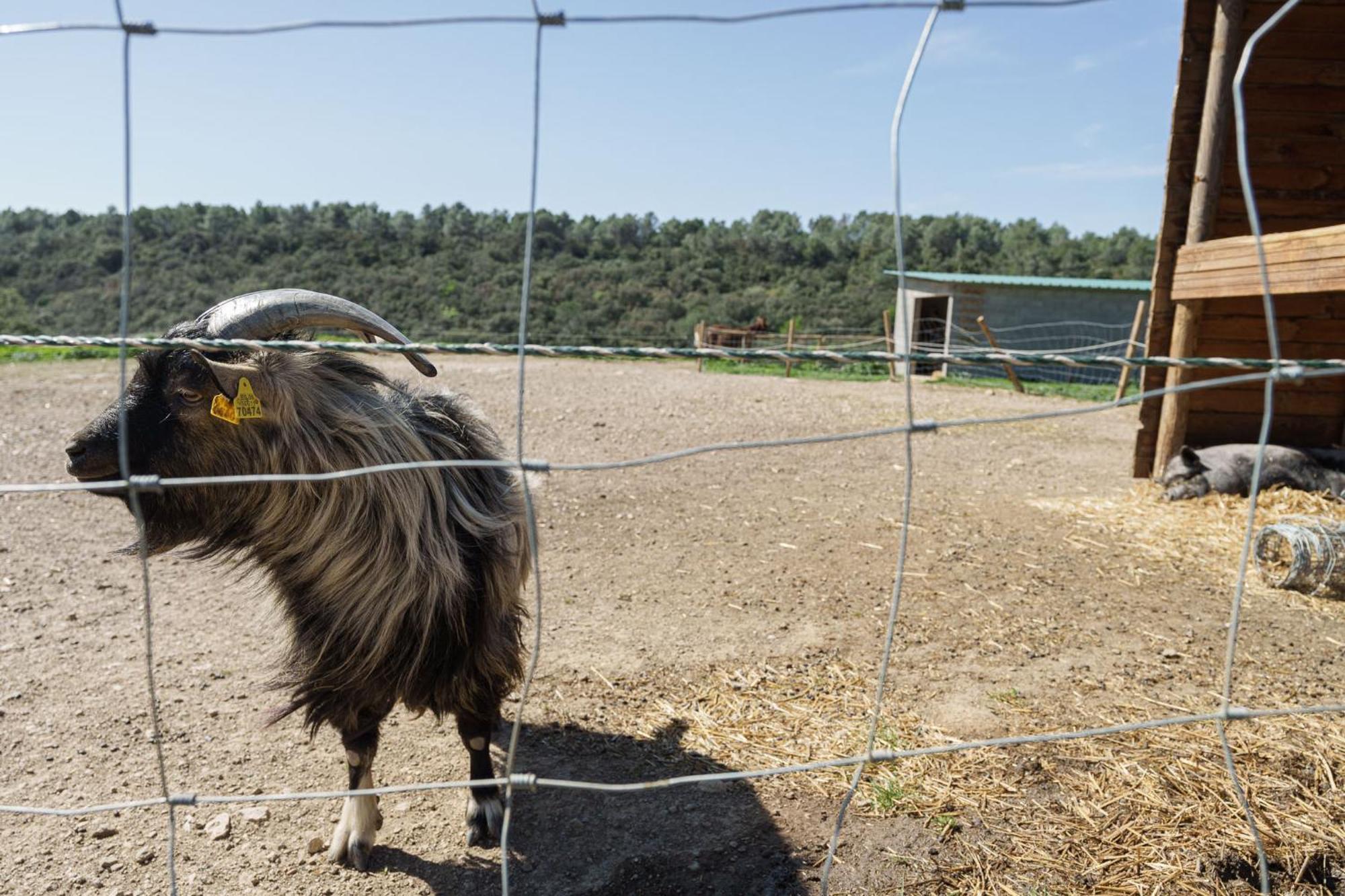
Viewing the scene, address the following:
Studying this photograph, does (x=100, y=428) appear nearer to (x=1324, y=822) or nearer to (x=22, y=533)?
(x=1324, y=822)

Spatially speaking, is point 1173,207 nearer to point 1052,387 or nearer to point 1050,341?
point 1052,387

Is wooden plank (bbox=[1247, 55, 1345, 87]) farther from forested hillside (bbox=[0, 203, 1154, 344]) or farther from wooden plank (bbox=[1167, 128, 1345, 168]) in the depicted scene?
forested hillside (bbox=[0, 203, 1154, 344])

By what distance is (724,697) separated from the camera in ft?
12.3

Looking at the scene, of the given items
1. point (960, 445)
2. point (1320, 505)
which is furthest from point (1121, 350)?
point (1320, 505)

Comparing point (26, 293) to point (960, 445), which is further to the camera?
point (26, 293)

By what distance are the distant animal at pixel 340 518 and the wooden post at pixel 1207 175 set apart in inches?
235

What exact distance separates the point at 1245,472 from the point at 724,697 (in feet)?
18.0

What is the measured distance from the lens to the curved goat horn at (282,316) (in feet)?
8.31

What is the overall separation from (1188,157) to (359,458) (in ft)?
24.2

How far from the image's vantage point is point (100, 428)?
2559mm

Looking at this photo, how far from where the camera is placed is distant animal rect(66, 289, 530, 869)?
262 cm

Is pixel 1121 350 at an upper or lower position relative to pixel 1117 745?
upper

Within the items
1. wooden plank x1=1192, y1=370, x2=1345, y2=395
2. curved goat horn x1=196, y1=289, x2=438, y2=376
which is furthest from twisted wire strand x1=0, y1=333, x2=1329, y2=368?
wooden plank x1=1192, y1=370, x2=1345, y2=395

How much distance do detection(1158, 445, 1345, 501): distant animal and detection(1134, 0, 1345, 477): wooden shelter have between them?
29cm
